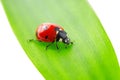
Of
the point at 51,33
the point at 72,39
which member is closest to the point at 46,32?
the point at 51,33

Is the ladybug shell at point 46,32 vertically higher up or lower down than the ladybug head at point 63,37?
higher up

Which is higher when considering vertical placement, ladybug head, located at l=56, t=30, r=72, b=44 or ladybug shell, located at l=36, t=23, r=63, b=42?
ladybug shell, located at l=36, t=23, r=63, b=42

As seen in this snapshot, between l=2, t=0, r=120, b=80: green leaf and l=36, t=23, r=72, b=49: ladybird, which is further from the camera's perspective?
l=36, t=23, r=72, b=49: ladybird

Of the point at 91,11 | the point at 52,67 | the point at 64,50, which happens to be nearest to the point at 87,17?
the point at 91,11

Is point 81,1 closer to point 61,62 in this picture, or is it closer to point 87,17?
point 87,17

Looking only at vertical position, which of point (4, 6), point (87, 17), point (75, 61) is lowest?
point (75, 61)
